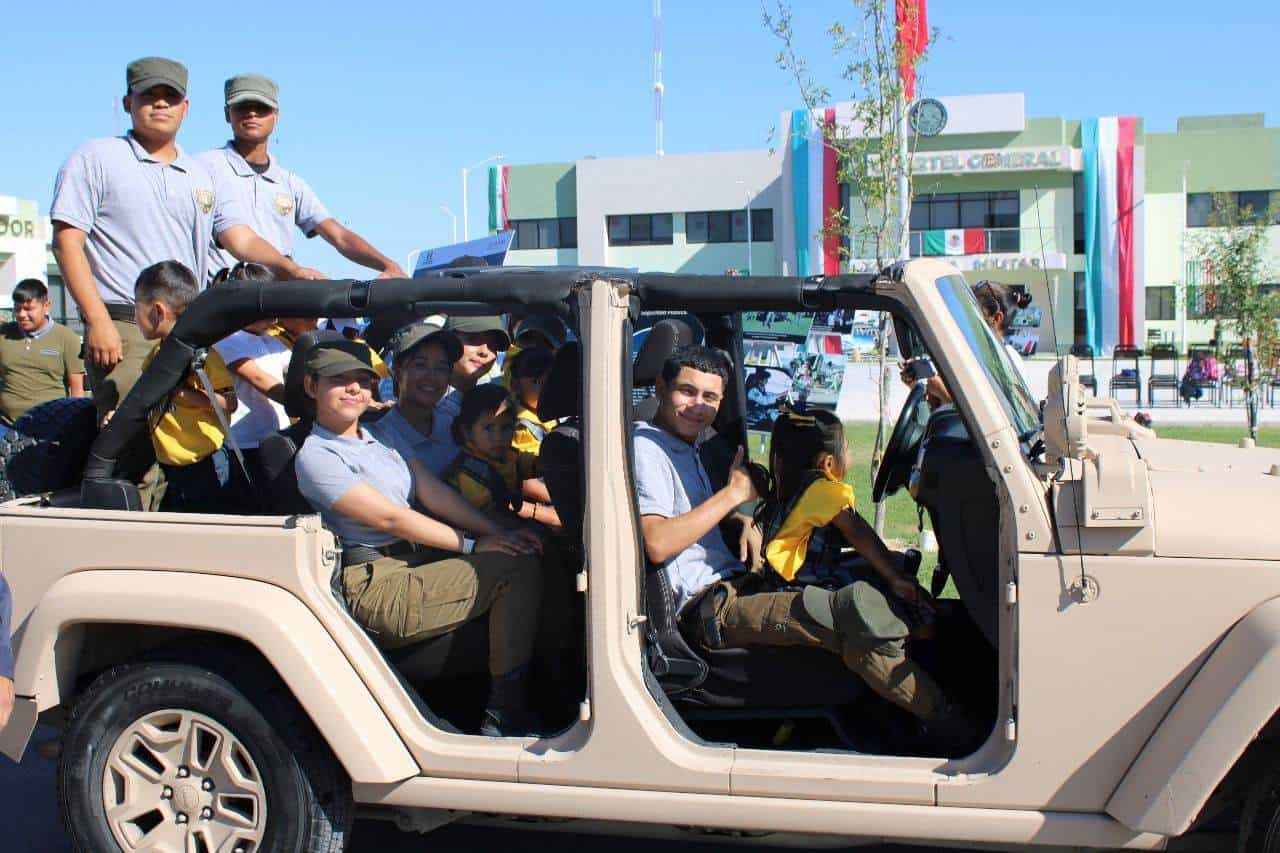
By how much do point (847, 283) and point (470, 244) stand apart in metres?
5.23

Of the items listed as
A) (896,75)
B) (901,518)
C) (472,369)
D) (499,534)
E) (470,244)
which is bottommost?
(901,518)

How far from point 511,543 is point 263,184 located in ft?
8.55

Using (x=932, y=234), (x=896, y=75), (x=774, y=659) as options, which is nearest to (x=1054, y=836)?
(x=774, y=659)

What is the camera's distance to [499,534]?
375 centimetres

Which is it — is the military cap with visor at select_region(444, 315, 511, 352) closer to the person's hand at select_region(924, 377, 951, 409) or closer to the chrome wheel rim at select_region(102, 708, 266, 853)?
the person's hand at select_region(924, 377, 951, 409)

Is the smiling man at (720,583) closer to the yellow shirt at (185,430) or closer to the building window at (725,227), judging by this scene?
the yellow shirt at (185,430)

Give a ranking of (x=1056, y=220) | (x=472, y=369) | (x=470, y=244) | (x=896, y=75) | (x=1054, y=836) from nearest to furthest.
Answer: (x=1054, y=836)
(x=472, y=369)
(x=470, y=244)
(x=896, y=75)
(x=1056, y=220)

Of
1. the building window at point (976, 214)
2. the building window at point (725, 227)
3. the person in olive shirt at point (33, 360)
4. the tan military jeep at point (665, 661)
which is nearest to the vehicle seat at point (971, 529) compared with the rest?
the tan military jeep at point (665, 661)

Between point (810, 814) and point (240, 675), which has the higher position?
point (240, 675)

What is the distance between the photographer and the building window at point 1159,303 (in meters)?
46.4

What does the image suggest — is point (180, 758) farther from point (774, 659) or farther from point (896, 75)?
point (896, 75)

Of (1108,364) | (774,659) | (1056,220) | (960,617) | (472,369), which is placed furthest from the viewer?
(1056,220)

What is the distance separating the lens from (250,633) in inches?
135

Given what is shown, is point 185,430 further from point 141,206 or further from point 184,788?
point 141,206
